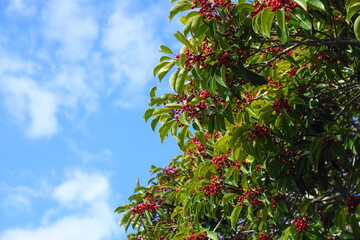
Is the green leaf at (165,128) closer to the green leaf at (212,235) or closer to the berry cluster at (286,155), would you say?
the berry cluster at (286,155)

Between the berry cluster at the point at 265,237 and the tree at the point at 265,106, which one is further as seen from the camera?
the berry cluster at the point at 265,237

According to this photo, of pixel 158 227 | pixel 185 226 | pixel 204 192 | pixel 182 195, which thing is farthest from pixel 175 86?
pixel 158 227

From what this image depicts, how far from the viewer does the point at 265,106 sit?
4.24m

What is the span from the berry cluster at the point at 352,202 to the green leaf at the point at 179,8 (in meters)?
2.13

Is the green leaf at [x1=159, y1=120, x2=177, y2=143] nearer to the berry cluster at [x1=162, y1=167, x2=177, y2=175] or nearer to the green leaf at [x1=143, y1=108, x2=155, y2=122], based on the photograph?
the green leaf at [x1=143, y1=108, x2=155, y2=122]

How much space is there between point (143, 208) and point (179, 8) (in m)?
3.47

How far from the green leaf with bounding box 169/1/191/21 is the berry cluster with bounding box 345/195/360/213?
213 cm

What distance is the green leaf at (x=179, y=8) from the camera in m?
3.80

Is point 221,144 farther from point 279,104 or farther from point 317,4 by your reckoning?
point 317,4

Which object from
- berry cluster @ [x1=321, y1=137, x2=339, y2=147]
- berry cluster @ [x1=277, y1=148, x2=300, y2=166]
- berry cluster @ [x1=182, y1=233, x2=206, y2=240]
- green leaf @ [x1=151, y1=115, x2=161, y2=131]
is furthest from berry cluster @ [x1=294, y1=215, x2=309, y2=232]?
green leaf @ [x1=151, y1=115, x2=161, y2=131]

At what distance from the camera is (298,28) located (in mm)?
4230

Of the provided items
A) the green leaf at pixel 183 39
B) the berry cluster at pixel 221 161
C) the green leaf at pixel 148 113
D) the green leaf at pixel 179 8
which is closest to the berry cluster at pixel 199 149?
the berry cluster at pixel 221 161

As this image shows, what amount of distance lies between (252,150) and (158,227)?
284 centimetres

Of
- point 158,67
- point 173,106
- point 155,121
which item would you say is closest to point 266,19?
point 158,67
